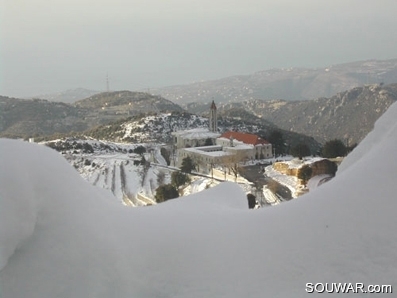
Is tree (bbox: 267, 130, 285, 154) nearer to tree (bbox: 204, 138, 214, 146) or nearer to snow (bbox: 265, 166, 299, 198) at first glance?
tree (bbox: 204, 138, 214, 146)

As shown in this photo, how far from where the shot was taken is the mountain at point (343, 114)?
82.0 metres

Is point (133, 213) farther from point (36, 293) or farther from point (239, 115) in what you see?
point (239, 115)

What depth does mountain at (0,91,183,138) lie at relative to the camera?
7250 centimetres

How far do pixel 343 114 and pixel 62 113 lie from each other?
58.3 metres

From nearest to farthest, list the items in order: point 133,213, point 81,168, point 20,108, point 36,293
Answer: point 36,293
point 133,213
point 81,168
point 20,108

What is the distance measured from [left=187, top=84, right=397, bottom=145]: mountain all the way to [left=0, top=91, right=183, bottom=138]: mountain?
3188cm

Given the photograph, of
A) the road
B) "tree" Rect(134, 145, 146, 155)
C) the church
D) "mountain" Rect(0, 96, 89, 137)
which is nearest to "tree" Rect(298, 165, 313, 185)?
the road

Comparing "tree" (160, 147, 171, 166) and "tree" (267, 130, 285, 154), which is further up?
"tree" (267, 130, 285, 154)

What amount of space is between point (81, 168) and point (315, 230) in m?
35.6

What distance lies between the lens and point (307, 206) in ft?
16.3

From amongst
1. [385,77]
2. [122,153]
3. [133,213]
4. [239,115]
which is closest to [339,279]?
[133,213]

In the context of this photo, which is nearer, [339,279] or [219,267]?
[339,279]

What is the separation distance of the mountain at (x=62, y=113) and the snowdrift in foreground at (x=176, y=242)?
56003mm

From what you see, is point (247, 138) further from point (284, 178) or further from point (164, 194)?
point (164, 194)
